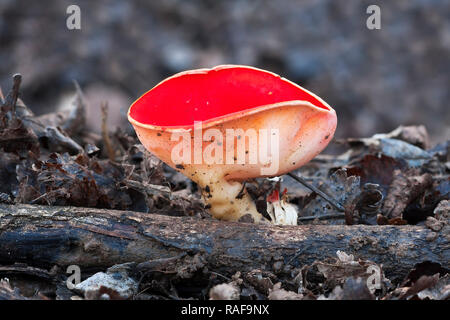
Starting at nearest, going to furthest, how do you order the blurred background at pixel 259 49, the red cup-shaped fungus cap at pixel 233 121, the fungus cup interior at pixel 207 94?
the red cup-shaped fungus cap at pixel 233 121, the fungus cup interior at pixel 207 94, the blurred background at pixel 259 49

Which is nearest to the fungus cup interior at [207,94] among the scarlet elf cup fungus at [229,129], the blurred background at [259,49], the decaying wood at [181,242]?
the scarlet elf cup fungus at [229,129]

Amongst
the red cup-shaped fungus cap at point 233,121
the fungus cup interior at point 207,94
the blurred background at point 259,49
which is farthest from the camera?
the blurred background at point 259,49

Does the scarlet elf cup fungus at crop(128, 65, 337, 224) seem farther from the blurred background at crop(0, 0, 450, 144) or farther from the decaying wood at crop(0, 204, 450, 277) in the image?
the blurred background at crop(0, 0, 450, 144)

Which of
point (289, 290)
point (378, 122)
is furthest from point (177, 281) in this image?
point (378, 122)

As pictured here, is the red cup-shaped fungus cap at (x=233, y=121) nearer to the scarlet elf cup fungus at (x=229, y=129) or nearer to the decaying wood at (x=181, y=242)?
the scarlet elf cup fungus at (x=229, y=129)

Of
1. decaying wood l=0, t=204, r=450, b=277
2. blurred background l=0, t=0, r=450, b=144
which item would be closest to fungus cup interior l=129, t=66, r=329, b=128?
decaying wood l=0, t=204, r=450, b=277

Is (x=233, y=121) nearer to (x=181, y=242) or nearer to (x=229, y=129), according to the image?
(x=229, y=129)
